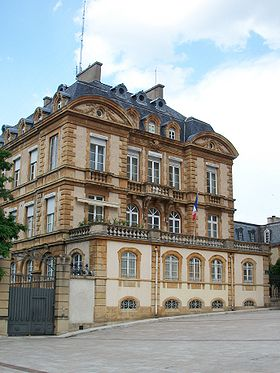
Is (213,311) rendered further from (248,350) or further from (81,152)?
(248,350)

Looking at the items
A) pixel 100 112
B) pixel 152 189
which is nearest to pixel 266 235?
pixel 152 189

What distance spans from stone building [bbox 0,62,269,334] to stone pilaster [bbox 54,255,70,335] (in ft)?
0.17

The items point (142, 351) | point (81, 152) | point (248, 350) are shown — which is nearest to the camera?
point (248, 350)

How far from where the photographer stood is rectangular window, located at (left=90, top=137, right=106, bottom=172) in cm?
3672

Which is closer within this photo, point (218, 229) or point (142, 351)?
point (142, 351)

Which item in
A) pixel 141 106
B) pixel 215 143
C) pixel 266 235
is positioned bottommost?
pixel 266 235

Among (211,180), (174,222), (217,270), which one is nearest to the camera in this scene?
(217,270)

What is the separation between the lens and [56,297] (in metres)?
27.9

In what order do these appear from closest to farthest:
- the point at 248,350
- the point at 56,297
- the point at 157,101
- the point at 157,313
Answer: the point at 248,350
the point at 56,297
the point at 157,313
the point at 157,101

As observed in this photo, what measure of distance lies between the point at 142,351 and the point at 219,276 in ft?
66.6

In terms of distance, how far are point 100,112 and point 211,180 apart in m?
11.7

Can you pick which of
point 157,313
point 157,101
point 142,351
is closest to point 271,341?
point 142,351

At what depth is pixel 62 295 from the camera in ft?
91.7

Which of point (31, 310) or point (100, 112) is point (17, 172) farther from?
point (31, 310)
